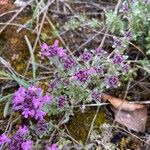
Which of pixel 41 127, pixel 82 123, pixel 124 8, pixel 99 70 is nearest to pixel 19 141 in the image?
pixel 41 127

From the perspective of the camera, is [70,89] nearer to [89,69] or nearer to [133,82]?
[89,69]

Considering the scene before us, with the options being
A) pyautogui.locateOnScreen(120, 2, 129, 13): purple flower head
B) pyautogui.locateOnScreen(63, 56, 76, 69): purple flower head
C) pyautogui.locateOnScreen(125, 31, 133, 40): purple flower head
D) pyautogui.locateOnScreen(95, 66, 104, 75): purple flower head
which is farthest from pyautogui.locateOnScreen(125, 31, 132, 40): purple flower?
pyautogui.locateOnScreen(63, 56, 76, 69): purple flower head

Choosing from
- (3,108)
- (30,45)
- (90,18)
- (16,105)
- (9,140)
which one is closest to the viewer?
(9,140)

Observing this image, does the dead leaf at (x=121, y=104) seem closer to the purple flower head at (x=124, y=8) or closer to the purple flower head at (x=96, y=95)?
the purple flower head at (x=96, y=95)

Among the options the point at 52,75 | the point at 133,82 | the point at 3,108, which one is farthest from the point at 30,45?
the point at 133,82

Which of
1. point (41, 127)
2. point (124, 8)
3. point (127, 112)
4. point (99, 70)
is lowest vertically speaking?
point (127, 112)

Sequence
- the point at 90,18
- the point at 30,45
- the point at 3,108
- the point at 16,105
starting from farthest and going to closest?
the point at 90,18, the point at 30,45, the point at 3,108, the point at 16,105

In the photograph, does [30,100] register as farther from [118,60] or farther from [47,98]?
[118,60]
